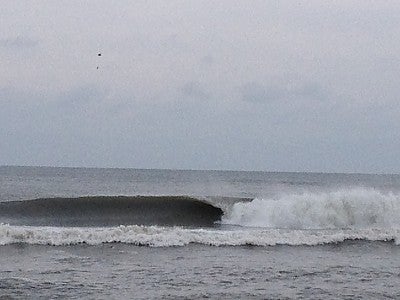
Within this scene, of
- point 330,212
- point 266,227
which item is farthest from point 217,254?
point 330,212

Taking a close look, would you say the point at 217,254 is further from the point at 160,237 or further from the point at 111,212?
the point at 111,212

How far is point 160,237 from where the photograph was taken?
15211 mm

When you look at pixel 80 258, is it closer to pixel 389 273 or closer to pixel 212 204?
pixel 389 273

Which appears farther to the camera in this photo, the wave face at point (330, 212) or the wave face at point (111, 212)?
the wave face at point (111, 212)

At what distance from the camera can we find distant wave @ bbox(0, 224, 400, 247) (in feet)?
48.5

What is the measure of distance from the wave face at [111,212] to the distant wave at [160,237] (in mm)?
5190

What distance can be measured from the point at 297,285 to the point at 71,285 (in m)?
4.21

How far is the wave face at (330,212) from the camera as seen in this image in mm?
21172

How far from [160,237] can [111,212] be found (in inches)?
357

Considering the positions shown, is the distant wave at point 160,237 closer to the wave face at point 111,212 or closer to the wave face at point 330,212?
the wave face at point 330,212

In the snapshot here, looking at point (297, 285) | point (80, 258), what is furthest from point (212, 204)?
point (297, 285)

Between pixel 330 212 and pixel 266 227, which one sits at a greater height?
pixel 330 212

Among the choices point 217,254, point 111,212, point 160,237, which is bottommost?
point 217,254

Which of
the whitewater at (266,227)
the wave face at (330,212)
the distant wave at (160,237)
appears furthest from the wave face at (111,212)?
the distant wave at (160,237)
